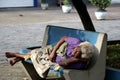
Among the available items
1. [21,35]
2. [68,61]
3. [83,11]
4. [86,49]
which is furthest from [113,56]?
[21,35]

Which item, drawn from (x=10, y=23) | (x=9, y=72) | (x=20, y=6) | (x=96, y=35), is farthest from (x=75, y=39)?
(x=20, y=6)

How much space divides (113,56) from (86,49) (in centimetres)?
152

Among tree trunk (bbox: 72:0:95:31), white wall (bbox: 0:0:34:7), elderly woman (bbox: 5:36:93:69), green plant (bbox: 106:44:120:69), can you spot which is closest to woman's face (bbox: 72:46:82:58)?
elderly woman (bbox: 5:36:93:69)

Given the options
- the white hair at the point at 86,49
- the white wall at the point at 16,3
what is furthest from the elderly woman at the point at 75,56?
the white wall at the point at 16,3

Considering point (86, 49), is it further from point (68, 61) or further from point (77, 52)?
point (68, 61)

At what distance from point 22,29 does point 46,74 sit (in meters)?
8.69

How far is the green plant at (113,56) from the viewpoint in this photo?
566 centimetres

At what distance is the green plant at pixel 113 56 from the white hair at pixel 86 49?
2.72 ft

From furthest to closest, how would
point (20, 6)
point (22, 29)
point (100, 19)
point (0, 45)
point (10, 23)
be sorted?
point (20, 6), point (100, 19), point (10, 23), point (22, 29), point (0, 45)

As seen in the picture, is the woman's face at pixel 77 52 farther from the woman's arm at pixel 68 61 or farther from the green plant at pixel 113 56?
the green plant at pixel 113 56

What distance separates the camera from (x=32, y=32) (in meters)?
12.9

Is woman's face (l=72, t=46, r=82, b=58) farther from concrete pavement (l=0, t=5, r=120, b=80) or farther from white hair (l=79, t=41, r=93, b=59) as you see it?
concrete pavement (l=0, t=5, r=120, b=80)

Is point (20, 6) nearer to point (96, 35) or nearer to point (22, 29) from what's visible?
point (22, 29)

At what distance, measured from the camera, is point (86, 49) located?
188 inches
